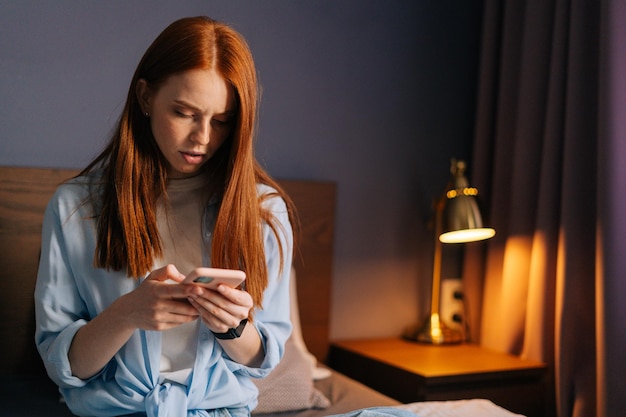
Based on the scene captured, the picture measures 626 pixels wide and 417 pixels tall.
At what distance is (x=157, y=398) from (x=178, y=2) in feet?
4.29

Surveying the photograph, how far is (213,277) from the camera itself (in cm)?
111

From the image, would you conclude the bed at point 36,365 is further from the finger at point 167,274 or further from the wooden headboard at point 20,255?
the finger at point 167,274

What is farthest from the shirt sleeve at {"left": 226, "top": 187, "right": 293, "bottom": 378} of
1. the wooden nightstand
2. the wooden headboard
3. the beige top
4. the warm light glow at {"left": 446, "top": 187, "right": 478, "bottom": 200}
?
the warm light glow at {"left": 446, "top": 187, "right": 478, "bottom": 200}

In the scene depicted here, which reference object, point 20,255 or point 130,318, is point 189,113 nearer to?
point 130,318

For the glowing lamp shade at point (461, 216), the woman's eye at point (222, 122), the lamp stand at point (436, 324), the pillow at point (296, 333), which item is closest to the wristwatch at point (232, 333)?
the woman's eye at point (222, 122)

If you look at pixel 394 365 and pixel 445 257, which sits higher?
pixel 445 257

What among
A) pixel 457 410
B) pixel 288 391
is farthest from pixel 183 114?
pixel 457 410

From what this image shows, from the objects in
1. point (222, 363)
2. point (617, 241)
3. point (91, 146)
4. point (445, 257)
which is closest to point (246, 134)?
point (222, 363)

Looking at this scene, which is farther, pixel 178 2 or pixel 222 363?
pixel 178 2

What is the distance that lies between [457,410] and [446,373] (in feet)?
1.07

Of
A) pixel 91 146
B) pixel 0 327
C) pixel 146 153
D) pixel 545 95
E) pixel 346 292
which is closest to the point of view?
pixel 146 153

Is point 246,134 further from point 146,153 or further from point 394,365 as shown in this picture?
point 394,365

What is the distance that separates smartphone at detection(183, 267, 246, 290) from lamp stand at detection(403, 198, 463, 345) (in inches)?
55.6

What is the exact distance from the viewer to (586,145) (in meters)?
2.10
